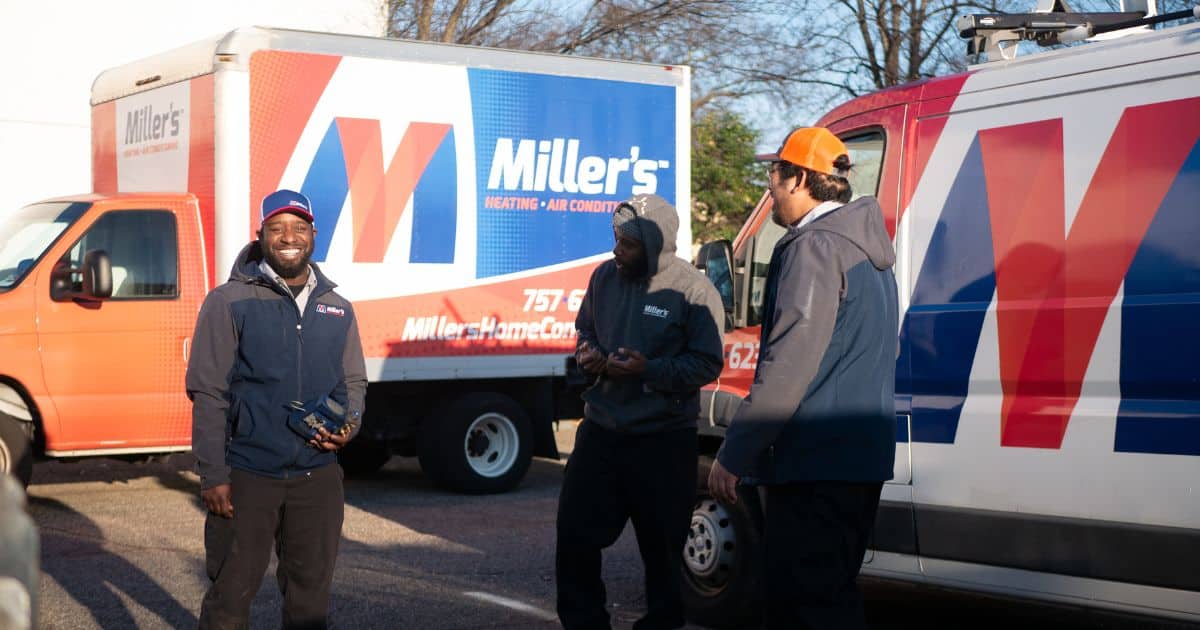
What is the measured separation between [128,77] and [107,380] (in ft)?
8.97

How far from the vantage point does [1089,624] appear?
524 centimetres

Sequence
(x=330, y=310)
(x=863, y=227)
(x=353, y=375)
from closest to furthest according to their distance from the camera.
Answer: (x=863, y=227) → (x=330, y=310) → (x=353, y=375)

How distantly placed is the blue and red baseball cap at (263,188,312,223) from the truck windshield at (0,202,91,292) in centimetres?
569

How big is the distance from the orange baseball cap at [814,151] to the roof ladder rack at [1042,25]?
1700 millimetres

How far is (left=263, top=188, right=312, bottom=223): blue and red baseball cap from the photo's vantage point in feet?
16.0

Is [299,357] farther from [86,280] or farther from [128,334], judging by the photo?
[128,334]

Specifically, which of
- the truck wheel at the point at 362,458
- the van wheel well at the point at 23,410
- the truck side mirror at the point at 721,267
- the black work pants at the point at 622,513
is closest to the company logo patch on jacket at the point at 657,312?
the black work pants at the point at 622,513

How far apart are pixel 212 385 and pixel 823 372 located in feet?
6.59

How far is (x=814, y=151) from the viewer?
14.7ft

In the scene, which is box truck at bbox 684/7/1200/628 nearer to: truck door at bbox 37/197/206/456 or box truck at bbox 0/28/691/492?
box truck at bbox 0/28/691/492

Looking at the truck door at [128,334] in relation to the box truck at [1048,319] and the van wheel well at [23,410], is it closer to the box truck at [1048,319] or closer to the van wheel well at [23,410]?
the van wheel well at [23,410]

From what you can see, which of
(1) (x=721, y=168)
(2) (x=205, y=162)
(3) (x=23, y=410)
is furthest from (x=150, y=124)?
(1) (x=721, y=168)

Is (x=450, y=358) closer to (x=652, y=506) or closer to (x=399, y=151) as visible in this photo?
(x=399, y=151)

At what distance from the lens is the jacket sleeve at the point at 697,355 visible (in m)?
5.45
